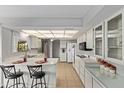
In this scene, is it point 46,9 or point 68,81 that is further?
point 68,81

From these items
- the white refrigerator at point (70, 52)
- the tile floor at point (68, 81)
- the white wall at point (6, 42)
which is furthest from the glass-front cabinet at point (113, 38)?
the white refrigerator at point (70, 52)

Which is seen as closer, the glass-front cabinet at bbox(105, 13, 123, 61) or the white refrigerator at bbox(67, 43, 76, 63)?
the glass-front cabinet at bbox(105, 13, 123, 61)

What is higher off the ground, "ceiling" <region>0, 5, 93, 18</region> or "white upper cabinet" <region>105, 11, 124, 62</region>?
"ceiling" <region>0, 5, 93, 18</region>

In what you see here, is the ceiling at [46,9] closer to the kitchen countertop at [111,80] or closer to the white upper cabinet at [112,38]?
the white upper cabinet at [112,38]

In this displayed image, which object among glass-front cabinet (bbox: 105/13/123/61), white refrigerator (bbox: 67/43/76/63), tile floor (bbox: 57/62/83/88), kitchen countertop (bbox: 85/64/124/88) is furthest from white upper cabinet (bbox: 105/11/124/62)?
white refrigerator (bbox: 67/43/76/63)

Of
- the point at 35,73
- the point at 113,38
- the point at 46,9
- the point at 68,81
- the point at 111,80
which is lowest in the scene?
the point at 68,81

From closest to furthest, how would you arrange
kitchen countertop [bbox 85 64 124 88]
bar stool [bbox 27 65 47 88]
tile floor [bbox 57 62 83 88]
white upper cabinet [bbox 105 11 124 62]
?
1. kitchen countertop [bbox 85 64 124 88]
2. white upper cabinet [bbox 105 11 124 62]
3. bar stool [bbox 27 65 47 88]
4. tile floor [bbox 57 62 83 88]

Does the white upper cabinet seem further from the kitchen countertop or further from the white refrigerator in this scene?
the white refrigerator

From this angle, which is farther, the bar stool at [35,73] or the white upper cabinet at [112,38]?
the bar stool at [35,73]

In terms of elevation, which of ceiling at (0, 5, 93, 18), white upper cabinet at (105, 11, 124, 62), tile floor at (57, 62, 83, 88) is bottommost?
tile floor at (57, 62, 83, 88)

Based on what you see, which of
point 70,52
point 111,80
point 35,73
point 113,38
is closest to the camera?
point 111,80

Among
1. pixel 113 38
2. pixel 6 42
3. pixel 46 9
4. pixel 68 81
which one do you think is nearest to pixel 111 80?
pixel 113 38

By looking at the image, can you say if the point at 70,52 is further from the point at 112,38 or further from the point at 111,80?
the point at 111,80
